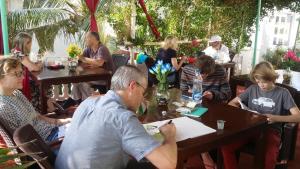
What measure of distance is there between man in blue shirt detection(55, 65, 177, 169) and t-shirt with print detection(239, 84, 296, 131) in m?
1.22

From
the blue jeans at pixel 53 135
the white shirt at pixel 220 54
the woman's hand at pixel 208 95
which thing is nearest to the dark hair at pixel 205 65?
the woman's hand at pixel 208 95

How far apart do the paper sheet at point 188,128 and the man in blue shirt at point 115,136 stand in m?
0.24

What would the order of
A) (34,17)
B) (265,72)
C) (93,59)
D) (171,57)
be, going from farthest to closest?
(34,17) → (171,57) → (93,59) → (265,72)

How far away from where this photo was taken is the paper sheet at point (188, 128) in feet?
5.77

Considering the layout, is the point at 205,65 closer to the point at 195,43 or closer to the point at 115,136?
the point at 115,136

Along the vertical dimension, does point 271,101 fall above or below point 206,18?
below

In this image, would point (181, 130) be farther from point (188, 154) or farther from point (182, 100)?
point (182, 100)

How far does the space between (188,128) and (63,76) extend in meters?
1.83

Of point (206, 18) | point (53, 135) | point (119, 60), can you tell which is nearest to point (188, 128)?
point (53, 135)

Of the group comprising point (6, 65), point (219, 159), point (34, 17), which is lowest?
point (219, 159)

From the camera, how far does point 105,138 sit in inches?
54.4

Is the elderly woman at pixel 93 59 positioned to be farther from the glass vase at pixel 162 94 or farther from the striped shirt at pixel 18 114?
the striped shirt at pixel 18 114

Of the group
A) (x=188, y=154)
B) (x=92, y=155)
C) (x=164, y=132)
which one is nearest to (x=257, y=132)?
(x=188, y=154)

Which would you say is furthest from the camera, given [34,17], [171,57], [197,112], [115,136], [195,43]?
[195,43]
